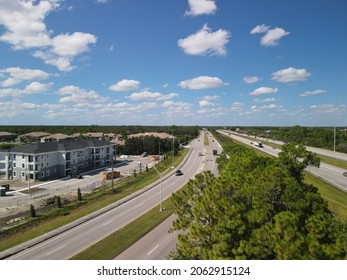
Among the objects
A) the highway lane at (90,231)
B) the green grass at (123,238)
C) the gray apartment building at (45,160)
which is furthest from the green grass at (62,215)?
the gray apartment building at (45,160)

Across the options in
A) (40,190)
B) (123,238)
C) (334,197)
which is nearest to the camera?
(123,238)

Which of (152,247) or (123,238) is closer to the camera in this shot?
(152,247)

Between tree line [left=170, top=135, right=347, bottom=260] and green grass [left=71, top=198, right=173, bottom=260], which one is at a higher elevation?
tree line [left=170, top=135, right=347, bottom=260]

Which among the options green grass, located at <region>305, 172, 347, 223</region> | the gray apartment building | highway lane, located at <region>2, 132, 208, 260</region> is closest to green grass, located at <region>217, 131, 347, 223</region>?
green grass, located at <region>305, 172, 347, 223</region>

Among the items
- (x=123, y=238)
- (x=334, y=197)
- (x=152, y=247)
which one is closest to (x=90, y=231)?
(x=123, y=238)

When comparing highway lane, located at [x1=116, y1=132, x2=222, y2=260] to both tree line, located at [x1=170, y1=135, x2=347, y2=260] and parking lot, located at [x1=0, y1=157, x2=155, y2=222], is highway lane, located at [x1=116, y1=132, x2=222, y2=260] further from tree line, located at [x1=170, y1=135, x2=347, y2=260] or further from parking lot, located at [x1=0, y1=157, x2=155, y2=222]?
parking lot, located at [x1=0, y1=157, x2=155, y2=222]

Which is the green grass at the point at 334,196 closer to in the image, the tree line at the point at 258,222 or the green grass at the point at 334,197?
the green grass at the point at 334,197

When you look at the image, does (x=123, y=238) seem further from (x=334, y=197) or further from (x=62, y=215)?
(x=334, y=197)
